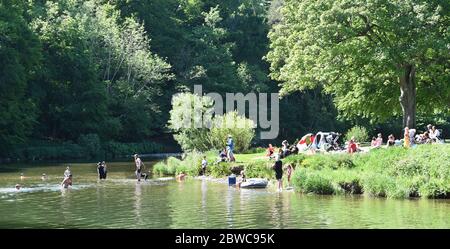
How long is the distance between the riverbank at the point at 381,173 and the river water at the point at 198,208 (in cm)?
103

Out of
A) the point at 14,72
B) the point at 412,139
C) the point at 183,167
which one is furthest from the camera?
the point at 14,72

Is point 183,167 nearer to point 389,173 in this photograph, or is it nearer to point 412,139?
point 412,139

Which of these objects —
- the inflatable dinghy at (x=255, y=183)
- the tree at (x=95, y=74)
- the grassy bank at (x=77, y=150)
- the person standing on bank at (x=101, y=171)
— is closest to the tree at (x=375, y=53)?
the inflatable dinghy at (x=255, y=183)

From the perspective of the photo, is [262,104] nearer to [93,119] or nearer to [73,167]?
[93,119]

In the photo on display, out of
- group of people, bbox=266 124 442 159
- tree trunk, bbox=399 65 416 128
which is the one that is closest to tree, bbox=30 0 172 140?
group of people, bbox=266 124 442 159

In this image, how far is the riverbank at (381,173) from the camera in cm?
3178

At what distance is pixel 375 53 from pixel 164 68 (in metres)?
44.9

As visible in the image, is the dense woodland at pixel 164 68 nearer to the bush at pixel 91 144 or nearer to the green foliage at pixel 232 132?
the bush at pixel 91 144

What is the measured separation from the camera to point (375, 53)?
151 feet

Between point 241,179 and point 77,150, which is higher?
point 77,150

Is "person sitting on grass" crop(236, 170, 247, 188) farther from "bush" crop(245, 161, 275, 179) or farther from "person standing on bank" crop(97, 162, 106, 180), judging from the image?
"person standing on bank" crop(97, 162, 106, 180)

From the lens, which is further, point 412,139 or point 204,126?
point 204,126

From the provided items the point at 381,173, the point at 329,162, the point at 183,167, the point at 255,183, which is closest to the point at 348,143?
the point at 329,162
